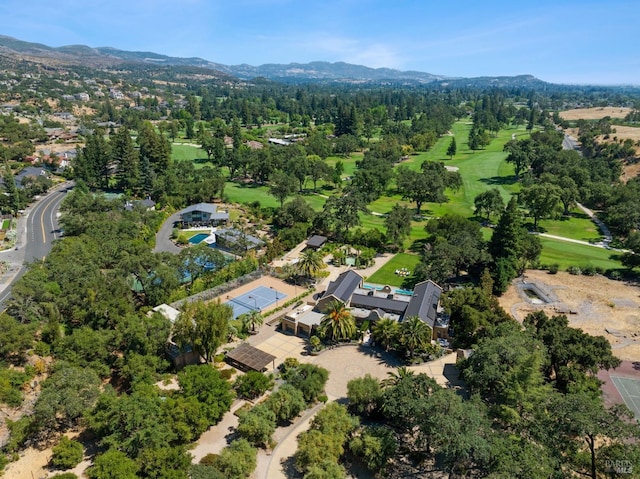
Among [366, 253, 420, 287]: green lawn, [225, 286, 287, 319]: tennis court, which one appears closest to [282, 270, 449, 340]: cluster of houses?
[225, 286, 287, 319]: tennis court

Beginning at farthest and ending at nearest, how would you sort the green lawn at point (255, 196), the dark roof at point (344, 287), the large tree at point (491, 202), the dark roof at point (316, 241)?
the green lawn at point (255, 196) → the large tree at point (491, 202) → the dark roof at point (316, 241) → the dark roof at point (344, 287)

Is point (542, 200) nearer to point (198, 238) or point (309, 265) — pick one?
point (309, 265)

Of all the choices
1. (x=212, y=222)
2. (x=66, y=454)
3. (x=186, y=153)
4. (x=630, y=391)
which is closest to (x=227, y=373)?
(x=66, y=454)

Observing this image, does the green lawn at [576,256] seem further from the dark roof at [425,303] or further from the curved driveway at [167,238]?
the curved driveway at [167,238]

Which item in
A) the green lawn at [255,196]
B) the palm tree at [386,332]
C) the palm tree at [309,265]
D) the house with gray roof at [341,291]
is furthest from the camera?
the green lawn at [255,196]

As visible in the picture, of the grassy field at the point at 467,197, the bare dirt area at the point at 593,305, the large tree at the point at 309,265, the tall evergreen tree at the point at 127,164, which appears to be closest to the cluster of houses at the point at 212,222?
the large tree at the point at 309,265

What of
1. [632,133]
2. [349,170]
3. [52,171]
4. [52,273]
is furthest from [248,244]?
[632,133]

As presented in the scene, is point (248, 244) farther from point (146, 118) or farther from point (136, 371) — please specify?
point (146, 118)
